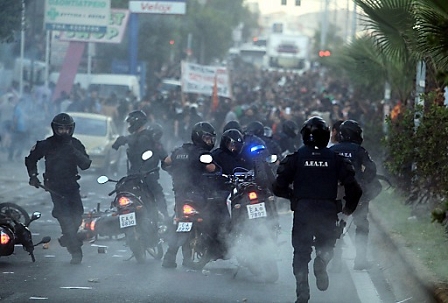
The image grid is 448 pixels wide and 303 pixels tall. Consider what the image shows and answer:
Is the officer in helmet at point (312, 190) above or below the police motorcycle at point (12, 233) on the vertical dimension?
above

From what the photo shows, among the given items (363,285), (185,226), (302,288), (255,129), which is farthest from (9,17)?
(302,288)

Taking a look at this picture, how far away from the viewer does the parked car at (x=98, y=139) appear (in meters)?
25.5

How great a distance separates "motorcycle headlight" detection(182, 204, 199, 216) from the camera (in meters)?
11.3

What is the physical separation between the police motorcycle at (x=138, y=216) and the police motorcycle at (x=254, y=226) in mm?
Answer: 1109

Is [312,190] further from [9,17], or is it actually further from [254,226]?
[9,17]

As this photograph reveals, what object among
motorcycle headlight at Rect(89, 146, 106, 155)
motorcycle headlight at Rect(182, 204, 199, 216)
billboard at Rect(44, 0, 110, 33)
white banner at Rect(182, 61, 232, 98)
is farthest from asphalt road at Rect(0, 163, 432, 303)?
billboard at Rect(44, 0, 110, 33)

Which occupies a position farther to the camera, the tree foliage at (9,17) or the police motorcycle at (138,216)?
the tree foliage at (9,17)

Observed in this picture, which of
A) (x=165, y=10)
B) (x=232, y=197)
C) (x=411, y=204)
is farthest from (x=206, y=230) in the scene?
(x=165, y=10)

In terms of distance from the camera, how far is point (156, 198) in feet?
43.7

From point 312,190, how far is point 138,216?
10.3ft

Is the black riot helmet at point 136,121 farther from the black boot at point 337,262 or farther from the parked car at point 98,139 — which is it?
the parked car at point 98,139

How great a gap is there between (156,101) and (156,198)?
21336mm

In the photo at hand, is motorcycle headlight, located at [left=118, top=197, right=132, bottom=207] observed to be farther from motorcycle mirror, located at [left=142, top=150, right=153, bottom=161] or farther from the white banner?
the white banner

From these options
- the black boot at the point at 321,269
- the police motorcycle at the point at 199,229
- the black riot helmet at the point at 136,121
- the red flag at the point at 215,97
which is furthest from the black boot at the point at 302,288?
the red flag at the point at 215,97
